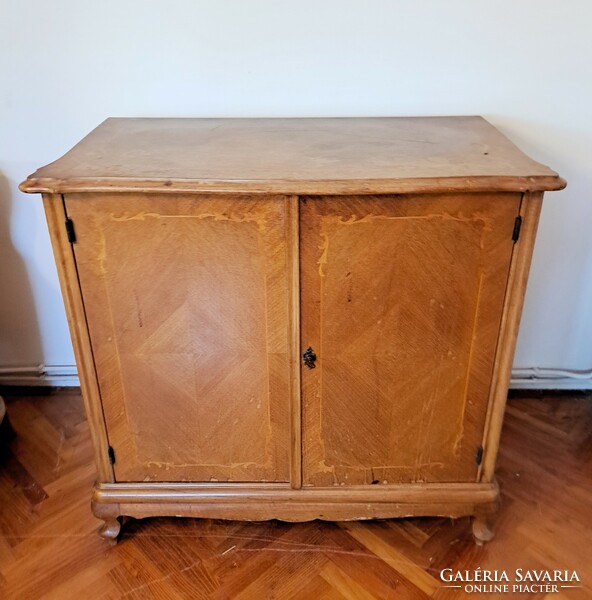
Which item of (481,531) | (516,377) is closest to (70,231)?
(481,531)

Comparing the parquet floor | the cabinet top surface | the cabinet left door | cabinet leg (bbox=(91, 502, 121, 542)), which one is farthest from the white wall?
cabinet leg (bbox=(91, 502, 121, 542))

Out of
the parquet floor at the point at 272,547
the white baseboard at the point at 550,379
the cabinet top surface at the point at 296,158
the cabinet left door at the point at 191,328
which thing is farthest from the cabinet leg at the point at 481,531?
the cabinet top surface at the point at 296,158

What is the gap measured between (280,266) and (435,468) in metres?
0.63

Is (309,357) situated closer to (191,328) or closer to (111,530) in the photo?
(191,328)

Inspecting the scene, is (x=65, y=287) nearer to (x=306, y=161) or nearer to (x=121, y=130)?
(x=121, y=130)

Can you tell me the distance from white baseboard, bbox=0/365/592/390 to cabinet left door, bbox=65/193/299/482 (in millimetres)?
664

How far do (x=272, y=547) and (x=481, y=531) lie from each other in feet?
1.69

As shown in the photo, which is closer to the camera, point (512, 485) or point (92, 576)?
point (92, 576)

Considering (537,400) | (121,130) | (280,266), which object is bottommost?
(537,400)

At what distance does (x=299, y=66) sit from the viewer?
5.33 ft

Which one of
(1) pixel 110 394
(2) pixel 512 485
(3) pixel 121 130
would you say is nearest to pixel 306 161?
(3) pixel 121 130

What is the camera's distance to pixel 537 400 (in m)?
2.05

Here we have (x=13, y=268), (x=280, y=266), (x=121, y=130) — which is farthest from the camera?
(x=13, y=268)

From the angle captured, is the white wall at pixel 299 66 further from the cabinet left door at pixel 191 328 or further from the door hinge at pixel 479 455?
the door hinge at pixel 479 455
